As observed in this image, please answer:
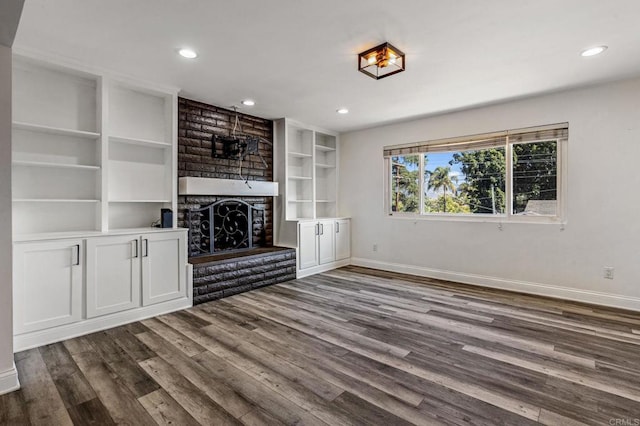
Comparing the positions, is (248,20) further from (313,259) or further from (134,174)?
(313,259)

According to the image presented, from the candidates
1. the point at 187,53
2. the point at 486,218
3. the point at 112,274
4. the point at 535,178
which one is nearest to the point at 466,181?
the point at 486,218

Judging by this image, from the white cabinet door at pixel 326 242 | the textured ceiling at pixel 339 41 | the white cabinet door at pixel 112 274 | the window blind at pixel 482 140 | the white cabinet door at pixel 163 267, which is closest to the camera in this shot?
the textured ceiling at pixel 339 41

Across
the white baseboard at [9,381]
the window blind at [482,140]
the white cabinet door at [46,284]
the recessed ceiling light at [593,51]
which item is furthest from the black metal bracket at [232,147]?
the recessed ceiling light at [593,51]

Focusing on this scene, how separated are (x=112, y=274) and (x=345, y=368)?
2314 millimetres

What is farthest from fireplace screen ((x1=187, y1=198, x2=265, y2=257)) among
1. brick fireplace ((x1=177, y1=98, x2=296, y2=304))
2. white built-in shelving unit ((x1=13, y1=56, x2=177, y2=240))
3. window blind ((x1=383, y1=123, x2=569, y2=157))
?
window blind ((x1=383, y1=123, x2=569, y2=157))

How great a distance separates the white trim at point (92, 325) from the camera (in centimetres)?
257

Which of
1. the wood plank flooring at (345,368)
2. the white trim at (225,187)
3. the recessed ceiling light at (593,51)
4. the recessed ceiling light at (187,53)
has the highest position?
the recessed ceiling light at (593,51)

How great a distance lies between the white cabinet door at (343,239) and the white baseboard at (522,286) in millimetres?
450

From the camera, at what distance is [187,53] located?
278 cm

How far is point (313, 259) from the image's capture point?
16.9 feet

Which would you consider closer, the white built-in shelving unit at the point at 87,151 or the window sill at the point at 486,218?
the white built-in shelving unit at the point at 87,151

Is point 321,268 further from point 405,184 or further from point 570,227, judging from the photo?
point 570,227

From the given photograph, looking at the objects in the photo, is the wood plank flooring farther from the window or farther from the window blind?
the window blind

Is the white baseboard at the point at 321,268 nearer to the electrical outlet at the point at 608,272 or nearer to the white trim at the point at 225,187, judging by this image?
the white trim at the point at 225,187
